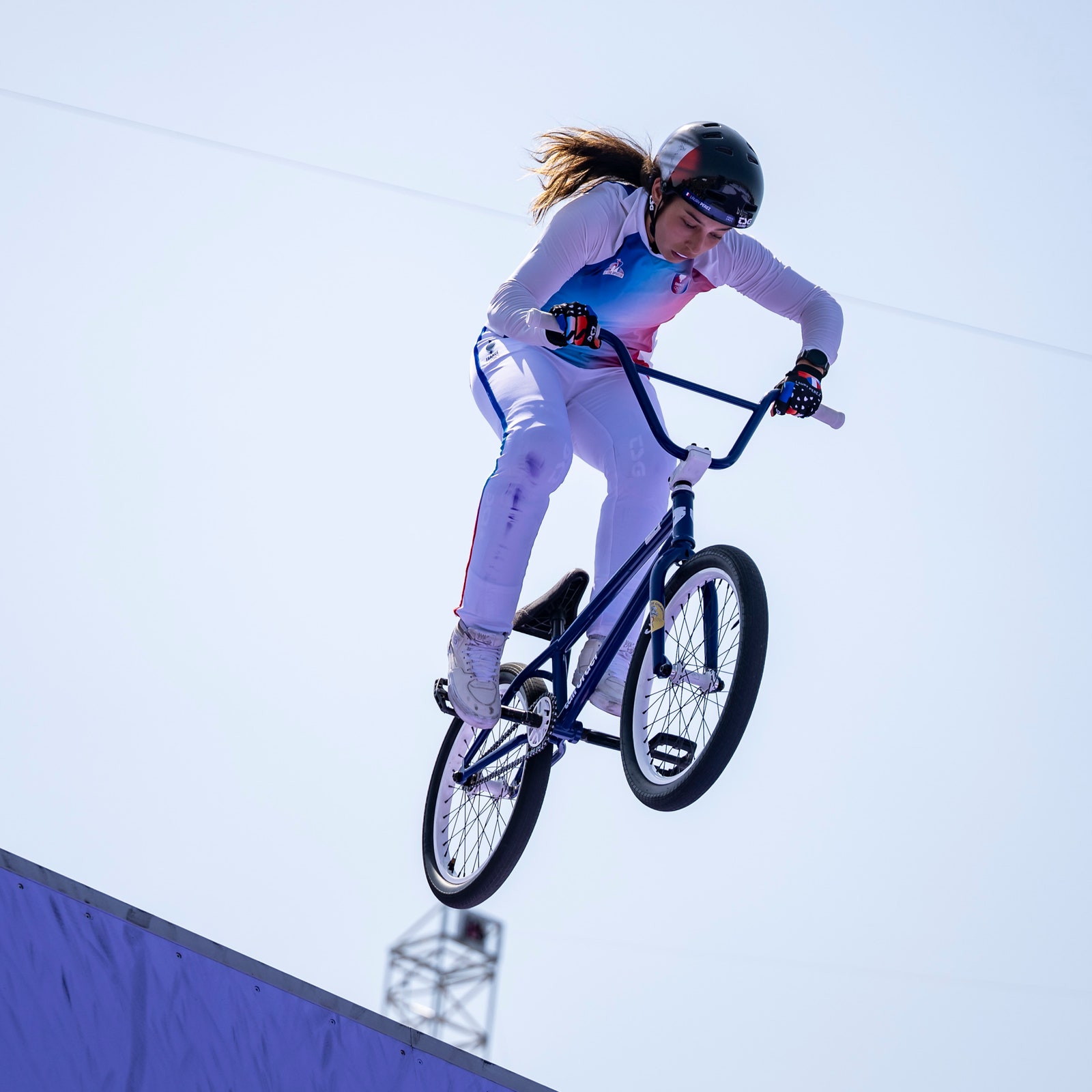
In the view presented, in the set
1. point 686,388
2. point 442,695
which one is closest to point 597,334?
point 686,388

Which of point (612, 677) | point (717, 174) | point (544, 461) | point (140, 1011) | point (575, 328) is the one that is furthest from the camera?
point (612, 677)

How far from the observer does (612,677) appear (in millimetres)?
3336

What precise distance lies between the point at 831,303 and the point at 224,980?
7.95 ft

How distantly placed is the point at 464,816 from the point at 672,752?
120cm

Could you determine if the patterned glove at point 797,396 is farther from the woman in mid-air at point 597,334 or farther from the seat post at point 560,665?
the seat post at point 560,665

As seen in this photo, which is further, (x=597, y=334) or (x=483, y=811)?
(x=483, y=811)

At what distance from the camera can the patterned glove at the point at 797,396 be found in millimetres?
3049

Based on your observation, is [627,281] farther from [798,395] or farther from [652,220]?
[798,395]

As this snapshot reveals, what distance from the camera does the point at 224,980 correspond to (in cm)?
247

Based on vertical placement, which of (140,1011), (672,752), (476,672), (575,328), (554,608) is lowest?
(140,1011)

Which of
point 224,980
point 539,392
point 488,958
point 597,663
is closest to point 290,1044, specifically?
point 224,980

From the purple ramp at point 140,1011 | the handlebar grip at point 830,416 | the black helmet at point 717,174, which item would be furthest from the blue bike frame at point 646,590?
the purple ramp at point 140,1011

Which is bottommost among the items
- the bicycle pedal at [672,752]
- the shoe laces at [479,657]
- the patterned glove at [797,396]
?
the bicycle pedal at [672,752]

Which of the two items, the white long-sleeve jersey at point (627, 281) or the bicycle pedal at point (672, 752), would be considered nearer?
the bicycle pedal at point (672, 752)
